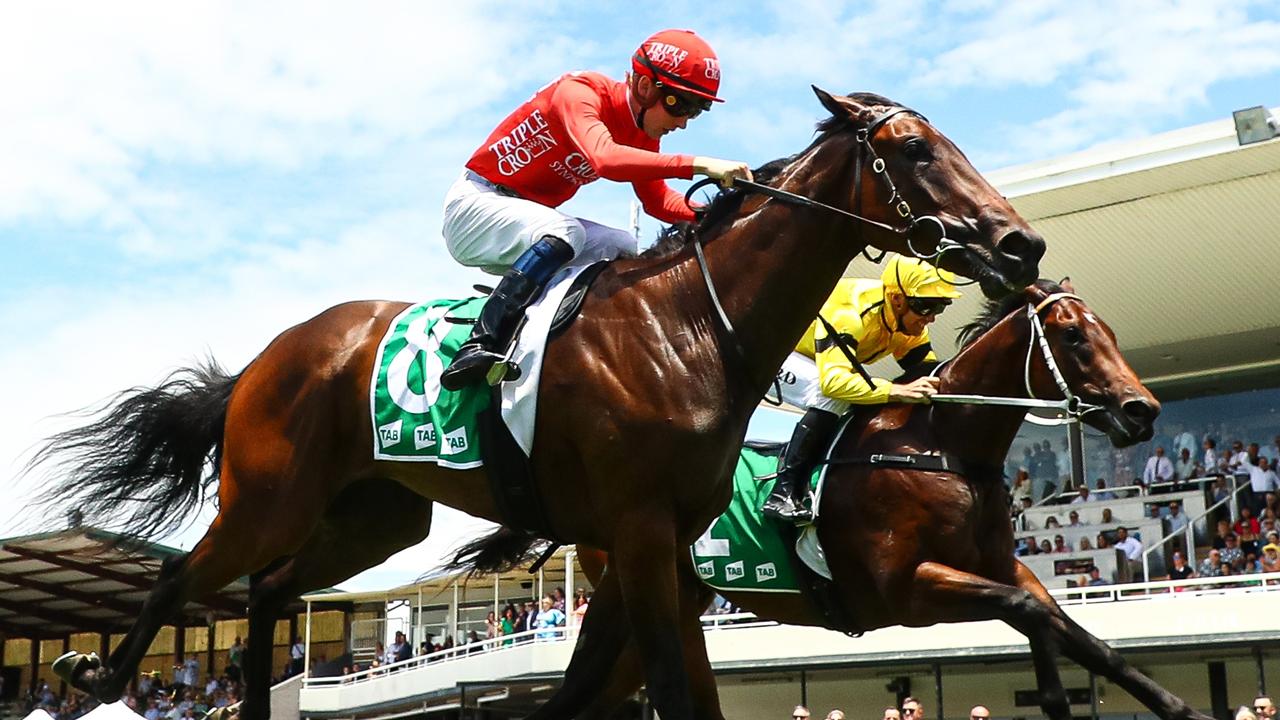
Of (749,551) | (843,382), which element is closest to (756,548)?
(749,551)

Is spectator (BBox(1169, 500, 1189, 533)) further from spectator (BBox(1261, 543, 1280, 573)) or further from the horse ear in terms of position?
the horse ear

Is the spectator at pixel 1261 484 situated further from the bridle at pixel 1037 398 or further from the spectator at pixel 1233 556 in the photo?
the bridle at pixel 1037 398

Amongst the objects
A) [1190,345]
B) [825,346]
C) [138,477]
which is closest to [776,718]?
[1190,345]

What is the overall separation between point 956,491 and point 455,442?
2.89 meters

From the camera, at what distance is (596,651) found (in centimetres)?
509

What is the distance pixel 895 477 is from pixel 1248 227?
41.8 ft

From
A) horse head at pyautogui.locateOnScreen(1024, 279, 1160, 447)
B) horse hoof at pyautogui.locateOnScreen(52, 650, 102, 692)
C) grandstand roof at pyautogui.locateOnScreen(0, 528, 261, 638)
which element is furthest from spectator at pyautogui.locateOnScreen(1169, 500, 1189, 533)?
grandstand roof at pyautogui.locateOnScreen(0, 528, 261, 638)

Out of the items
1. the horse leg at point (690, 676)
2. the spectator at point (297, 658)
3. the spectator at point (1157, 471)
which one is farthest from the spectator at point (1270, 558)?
the spectator at point (297, 658)

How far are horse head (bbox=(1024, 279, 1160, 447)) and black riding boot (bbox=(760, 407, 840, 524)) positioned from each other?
1049 mm

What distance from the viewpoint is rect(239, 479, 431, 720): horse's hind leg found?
5328 mm

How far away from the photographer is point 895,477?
6.79 m

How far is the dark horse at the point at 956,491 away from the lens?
21.3ft

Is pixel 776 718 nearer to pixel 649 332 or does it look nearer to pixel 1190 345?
pixel 1190 345

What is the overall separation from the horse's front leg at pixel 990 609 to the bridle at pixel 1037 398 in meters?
0.87
